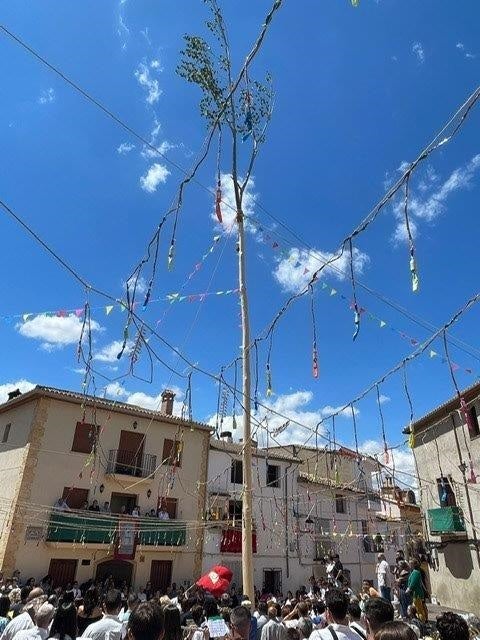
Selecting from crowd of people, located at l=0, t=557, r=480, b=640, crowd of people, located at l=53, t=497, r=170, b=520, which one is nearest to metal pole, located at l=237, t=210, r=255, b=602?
crowd of people, located at l=0, t=557, r=480, b=640

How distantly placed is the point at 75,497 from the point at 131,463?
2.96m

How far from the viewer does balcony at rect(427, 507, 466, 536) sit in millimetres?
17631

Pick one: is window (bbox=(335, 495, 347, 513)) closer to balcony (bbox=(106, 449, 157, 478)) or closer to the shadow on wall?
the shadow on wall

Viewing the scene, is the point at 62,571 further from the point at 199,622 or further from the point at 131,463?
the point at 199,622

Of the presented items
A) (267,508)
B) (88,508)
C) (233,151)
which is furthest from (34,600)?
(267,508)

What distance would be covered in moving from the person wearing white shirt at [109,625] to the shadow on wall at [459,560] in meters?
17.9

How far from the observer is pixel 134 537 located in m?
20.3

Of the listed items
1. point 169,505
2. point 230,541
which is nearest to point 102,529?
point 169,505

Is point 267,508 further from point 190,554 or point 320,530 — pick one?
point 190,554

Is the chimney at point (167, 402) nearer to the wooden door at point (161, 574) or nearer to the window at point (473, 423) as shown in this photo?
the wooden door at point (161, 574)

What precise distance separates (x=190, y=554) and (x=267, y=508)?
6.56m

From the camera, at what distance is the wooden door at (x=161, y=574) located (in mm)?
20625

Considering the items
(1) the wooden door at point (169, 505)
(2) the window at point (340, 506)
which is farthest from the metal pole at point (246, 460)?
(2) the window at point (340, 506)

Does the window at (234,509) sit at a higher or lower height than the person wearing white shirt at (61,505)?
higher
